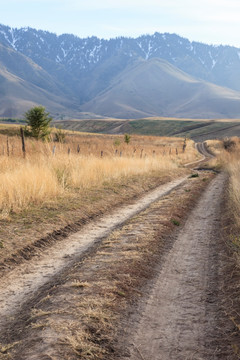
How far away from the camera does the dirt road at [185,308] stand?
438 centimetres

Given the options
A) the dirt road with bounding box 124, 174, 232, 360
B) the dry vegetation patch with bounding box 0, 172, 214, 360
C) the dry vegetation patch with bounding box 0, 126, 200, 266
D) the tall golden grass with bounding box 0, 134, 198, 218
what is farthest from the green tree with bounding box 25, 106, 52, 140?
the dirt road with bounding box 124, 174, 232, 360

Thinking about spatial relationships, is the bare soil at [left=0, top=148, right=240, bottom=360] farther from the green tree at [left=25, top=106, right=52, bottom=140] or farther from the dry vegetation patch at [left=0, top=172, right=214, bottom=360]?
the green tree at [left=25, top=106, right=52, bottom=140]

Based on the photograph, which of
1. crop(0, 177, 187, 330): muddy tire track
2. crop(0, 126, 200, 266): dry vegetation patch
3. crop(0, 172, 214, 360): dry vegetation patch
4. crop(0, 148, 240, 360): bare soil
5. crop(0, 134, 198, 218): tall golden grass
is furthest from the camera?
crop(0, 134, 198, 218): tall golden grass

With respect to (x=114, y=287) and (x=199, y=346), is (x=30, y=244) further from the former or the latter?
(x=199, y=346)

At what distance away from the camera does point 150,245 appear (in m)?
8.16

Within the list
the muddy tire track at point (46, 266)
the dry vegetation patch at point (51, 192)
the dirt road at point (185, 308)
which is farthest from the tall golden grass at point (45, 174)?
the dirt road at point (185, 308)

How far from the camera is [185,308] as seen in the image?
17.8 feet

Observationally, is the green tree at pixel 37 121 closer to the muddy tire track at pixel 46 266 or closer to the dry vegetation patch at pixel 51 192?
the dry vegetation patch at pixel 51 192

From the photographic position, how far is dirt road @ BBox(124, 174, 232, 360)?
14.4ft

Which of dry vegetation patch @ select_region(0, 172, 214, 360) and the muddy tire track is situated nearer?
dry vegetation patch @ select_region(0, 172, 214, 360)

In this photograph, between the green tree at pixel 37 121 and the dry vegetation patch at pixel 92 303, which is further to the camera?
the green tree at pixel 37 121

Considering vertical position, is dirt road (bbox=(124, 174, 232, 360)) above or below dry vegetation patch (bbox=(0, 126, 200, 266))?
below

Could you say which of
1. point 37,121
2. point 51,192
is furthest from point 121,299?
point 37,121

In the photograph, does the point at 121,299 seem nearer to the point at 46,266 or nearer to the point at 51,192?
the point at 46,266
